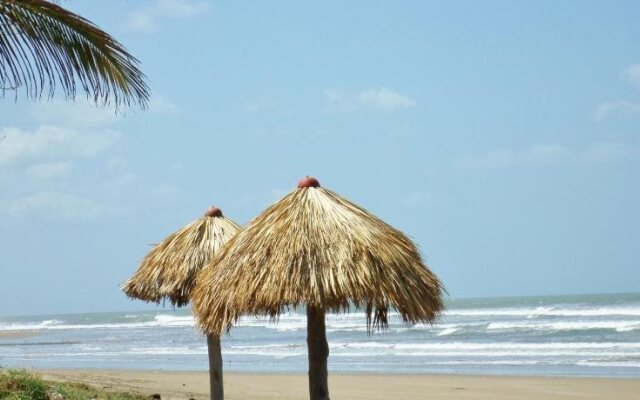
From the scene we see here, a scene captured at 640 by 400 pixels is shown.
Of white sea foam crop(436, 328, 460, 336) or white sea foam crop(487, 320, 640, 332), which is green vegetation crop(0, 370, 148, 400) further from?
white sea foam crop(487, 320, 640, 332)

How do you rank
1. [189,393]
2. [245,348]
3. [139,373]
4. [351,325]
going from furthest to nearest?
1. [351,325]
2. [245,348]
3. [139,373]
4. [189,393]

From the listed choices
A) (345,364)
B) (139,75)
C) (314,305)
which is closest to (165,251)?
(314,305)

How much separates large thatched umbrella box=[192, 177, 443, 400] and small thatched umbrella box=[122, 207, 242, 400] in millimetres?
2626

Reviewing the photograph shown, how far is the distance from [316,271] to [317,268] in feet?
0.08

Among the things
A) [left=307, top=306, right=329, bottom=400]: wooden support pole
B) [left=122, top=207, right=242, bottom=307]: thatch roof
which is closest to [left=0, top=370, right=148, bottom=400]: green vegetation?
[left=122, top=207, right=242, bottom=307]: thatch roof

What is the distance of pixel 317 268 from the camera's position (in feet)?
23.0

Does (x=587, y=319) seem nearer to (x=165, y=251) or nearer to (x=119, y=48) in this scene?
(x=165, y=251)

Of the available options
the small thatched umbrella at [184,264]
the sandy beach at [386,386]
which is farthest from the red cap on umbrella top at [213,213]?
the sandy beach at [386,386]

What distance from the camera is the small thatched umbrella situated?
406 inches

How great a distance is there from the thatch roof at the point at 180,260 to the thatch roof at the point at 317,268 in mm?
2708

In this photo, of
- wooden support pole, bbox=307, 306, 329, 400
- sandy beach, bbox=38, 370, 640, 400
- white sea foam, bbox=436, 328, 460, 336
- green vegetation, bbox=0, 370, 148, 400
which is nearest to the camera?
wooden support pole, bbox=307, 306, 329, 400

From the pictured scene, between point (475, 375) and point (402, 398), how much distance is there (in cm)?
394

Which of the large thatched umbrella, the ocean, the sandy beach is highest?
the large thatched umbrella

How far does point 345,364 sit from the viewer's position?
24.8m
